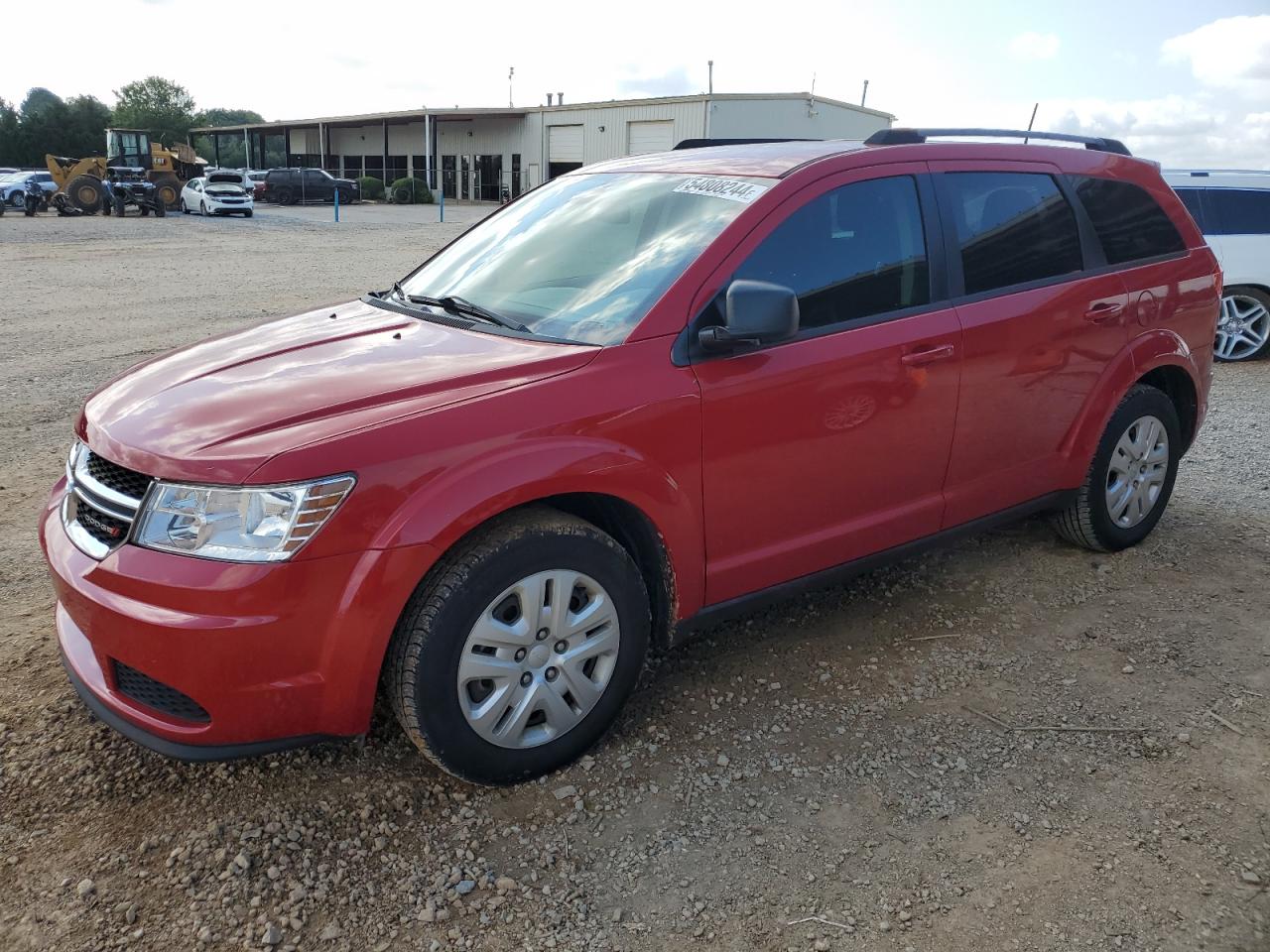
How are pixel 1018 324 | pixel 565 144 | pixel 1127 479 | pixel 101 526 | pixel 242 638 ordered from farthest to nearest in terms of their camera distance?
pixel 565 144, pixel 1127 479, pixel 1018 324, pixel 101 526, pixel 242 638

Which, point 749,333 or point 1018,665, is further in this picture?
point 1018,665

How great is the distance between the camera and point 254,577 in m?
2.37

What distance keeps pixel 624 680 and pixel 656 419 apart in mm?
805

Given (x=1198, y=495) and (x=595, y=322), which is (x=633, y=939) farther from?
(x=1198, y=495)

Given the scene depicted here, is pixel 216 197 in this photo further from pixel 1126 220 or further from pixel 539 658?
pixel 539 658

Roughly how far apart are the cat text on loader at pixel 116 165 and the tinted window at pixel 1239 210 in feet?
103

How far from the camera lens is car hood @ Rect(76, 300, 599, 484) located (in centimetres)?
249

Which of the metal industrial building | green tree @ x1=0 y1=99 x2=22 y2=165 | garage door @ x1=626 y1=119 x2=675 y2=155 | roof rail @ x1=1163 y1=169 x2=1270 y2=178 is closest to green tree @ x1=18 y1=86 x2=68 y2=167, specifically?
green tree @ x1=0 y1=99 x2=22 y2=165

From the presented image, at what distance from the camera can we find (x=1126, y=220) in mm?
4359

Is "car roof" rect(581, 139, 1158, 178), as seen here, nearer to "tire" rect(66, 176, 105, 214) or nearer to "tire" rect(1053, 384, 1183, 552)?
"tire" rect(1053, 384, 1183, 552)

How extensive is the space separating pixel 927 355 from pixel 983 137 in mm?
1280

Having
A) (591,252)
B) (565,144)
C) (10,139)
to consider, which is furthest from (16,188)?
(591,252)

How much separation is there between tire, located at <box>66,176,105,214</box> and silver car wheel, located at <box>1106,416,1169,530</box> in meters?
34.3

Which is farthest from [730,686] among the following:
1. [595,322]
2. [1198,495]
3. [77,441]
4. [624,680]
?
[1198,495]
